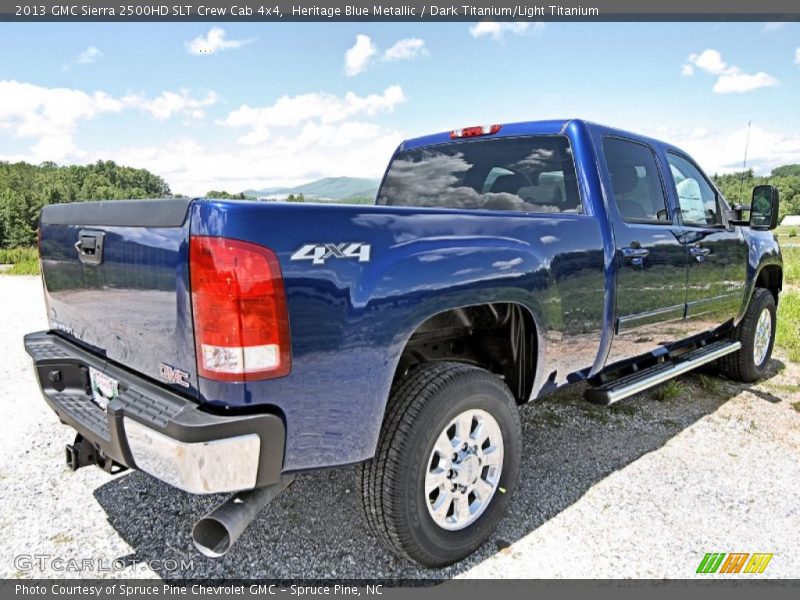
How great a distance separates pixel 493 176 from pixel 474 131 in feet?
1.20

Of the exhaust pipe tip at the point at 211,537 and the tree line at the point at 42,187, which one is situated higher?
the tree line at the point at 42,187

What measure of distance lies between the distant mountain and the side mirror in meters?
3.09

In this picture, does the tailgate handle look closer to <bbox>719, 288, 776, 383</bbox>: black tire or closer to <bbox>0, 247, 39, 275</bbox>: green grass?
<bbox>719, 288, 776, 383</bbox>: black tire

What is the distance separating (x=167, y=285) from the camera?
189cm

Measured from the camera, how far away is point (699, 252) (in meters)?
3.84

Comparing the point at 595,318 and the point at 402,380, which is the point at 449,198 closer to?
the point at 595,318

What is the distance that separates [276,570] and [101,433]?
0.94 metres

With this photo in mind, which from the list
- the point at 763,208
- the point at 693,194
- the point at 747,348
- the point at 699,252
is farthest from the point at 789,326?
the point at 699,252

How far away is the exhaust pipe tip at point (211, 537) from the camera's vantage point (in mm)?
1897

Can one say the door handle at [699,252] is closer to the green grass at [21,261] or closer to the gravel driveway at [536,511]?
the gravel driveway at [536,511]

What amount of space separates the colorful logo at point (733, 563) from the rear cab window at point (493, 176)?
1.84 m

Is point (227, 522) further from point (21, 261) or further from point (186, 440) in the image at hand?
point (21, 261)

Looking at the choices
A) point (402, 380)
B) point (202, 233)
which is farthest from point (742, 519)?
point (202, 233)

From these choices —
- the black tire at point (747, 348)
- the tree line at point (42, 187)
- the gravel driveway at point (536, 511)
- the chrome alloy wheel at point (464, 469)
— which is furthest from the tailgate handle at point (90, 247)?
the tree line at point (42, 187)
